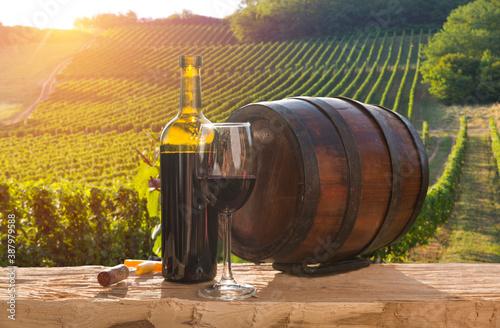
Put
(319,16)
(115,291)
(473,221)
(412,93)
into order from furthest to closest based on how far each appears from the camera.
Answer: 1. (319,16)
2. (412,93)
3. (473,221)
4. (115,291)

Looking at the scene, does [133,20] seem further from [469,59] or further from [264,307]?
[264,307]

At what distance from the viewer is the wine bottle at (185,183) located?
136 centimetres

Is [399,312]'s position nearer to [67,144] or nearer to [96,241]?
[96,241]

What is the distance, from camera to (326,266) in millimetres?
1598

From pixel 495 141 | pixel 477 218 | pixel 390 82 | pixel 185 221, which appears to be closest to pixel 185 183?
pixel 185 221

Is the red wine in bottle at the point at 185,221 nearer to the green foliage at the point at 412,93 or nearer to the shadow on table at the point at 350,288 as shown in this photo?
the shadow on table at the point at 350,288

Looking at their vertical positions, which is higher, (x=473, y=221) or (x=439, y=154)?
(x=439, y=154)

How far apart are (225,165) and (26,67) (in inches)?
1759

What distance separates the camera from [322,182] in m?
1.44

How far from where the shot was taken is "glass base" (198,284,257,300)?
1235 mm

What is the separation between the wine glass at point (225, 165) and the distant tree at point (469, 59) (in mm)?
29427

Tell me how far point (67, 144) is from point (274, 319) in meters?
24.2

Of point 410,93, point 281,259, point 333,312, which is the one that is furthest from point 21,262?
point 410,93

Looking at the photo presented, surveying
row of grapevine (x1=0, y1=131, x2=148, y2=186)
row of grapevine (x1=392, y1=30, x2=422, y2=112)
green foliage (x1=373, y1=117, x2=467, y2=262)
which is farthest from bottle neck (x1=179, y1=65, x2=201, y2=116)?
row of grapevine (x1=392, y1=30, x2=422, y2=112)
